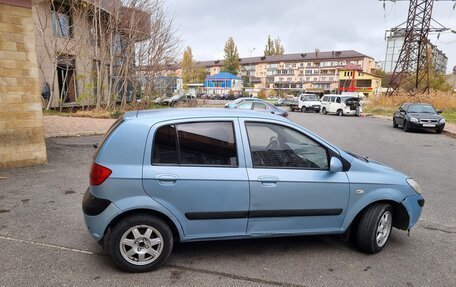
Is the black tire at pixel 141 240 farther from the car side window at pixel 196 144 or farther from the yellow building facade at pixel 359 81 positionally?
the yellow building facade at pixel 359 81

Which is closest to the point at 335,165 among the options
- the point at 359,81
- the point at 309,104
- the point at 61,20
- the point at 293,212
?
the point at 293,212

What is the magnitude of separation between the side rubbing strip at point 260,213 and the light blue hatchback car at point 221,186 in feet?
0.03

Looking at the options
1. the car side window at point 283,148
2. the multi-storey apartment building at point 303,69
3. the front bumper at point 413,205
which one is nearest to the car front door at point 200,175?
the car side window at point 283,148

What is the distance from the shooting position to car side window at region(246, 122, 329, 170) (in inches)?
133

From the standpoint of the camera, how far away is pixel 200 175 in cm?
311

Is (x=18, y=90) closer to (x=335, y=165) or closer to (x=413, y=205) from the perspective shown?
(x=335, y=165)

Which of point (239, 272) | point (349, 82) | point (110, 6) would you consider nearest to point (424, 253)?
point (239, 272)

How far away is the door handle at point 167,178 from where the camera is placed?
9.97 feet

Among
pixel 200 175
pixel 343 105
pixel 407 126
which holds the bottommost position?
pixel 407 126

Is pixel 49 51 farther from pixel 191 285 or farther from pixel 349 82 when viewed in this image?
pixel 349 82

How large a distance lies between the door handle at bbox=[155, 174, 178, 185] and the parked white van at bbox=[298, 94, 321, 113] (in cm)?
3154

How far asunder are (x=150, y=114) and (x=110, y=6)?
55.3 ft

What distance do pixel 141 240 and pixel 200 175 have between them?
86 centimetres

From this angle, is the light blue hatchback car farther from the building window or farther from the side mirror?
the building window
